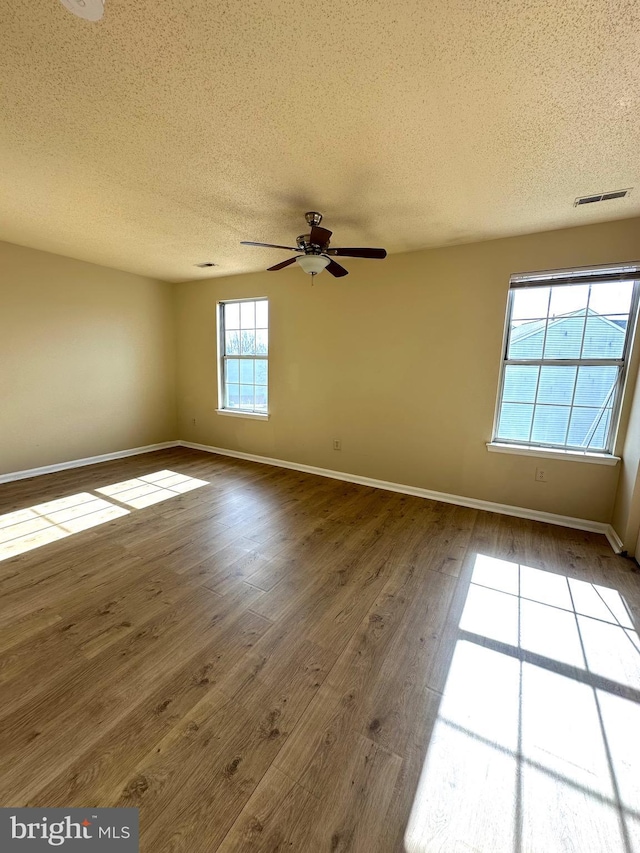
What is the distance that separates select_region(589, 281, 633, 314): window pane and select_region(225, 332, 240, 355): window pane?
407 centimetres

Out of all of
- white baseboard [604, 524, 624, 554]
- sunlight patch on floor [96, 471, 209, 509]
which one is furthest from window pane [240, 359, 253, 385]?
white baseboard [604, 524, 624, 554]

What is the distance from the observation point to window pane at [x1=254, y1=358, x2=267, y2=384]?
4.71 meters

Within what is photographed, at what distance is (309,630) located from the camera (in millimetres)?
1811

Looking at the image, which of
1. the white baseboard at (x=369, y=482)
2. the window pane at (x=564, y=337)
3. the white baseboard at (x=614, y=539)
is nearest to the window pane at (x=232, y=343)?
the white baseboard at (x=369, y=482)

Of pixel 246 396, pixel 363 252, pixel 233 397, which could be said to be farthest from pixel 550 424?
pixel 233 397

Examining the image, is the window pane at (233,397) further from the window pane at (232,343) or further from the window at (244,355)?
the window pane at (232,343)

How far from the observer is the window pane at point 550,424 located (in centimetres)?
306

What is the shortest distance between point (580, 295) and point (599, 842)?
3323 millimetres

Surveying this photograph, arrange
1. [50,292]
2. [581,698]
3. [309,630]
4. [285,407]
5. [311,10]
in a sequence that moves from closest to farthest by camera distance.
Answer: [311,10]
[581,698]
[309,630]
[50,292]
[285,407]

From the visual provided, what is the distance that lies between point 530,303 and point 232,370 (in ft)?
12.5

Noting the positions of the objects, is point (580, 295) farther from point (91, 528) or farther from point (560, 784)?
point (91, 528)

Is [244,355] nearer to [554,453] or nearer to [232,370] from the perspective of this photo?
[232,370]

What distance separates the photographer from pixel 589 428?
2977 millimetres

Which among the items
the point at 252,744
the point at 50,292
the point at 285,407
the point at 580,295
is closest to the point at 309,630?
the point at 252,744
